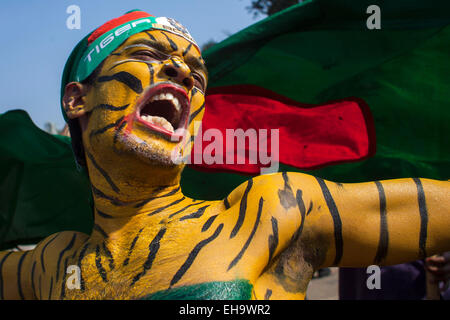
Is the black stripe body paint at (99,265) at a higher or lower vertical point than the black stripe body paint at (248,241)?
lower

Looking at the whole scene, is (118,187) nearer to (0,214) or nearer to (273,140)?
(273,140)

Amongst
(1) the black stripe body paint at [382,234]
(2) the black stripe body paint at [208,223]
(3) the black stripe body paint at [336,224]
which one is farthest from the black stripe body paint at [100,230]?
(1) the black stripe body paint at [382,234]

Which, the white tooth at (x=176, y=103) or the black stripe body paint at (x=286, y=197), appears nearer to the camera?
the black stripe body paint at (x=286, y=197)

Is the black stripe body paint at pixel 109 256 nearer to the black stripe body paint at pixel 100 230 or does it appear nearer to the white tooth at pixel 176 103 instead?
the black stripe body paint at pixel 100 230

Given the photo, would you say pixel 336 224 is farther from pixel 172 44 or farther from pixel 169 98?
pixel 172 44

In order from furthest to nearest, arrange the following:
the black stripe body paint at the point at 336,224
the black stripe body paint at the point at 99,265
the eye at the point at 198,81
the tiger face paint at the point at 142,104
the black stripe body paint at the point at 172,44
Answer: the eye at the point at 198,81 < the black stripe body paint at the point at 172,44 < the tiger face paint at the point at 142,104 < the black stripe body paint at the point at 99,265 < the black stripe body paint at the point at 336,224

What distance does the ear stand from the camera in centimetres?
244

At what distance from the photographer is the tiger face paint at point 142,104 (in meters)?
2.16

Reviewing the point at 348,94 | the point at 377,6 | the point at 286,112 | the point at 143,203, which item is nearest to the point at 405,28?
the point at 377,6

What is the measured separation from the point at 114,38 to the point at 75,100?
443mm

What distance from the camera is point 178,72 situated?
2.31 meters

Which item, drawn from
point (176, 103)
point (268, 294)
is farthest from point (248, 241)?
point (176, 103)

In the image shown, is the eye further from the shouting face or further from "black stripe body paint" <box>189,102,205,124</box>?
"black stripe body paint" <box>189,102,205,124</box>

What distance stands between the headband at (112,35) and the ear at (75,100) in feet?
0.19
